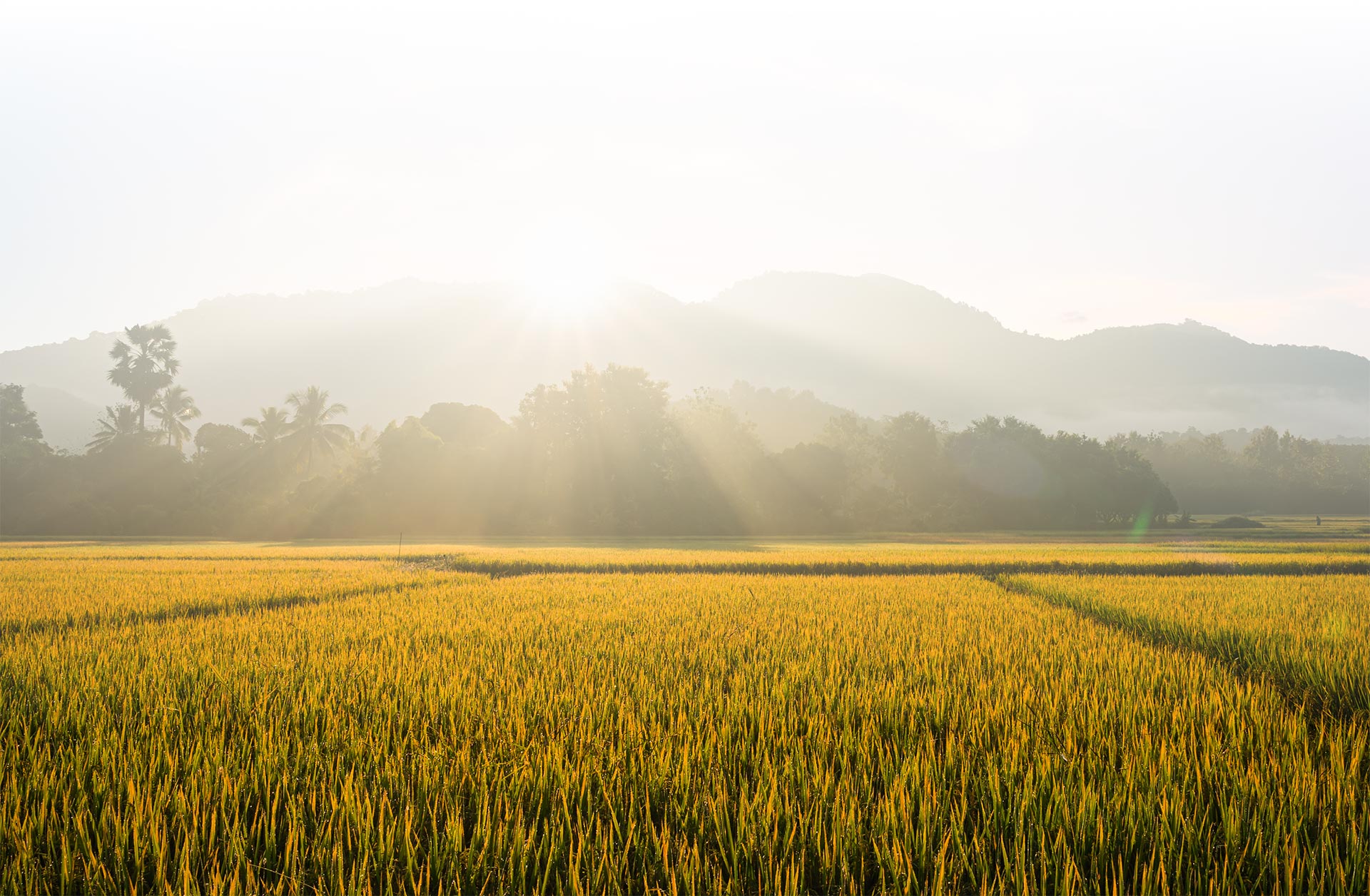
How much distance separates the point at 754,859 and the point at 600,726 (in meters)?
1.37

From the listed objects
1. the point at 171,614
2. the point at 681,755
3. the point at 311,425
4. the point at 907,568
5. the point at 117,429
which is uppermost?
the point at 311,425

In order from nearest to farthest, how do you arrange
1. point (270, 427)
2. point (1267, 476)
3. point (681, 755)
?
1. point (681, 755)
2. point (270, 427)
3. point (1267, 476)

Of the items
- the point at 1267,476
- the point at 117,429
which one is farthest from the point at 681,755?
the point at 1267,476

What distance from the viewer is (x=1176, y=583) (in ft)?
36.4

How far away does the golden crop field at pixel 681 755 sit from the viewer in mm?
2049

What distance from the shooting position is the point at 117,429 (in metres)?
48.6

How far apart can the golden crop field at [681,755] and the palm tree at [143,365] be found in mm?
57272

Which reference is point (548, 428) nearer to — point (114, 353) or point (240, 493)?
point (240, 493)

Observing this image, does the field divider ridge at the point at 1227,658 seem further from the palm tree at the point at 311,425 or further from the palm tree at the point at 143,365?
the palm tree at the point at 143,365

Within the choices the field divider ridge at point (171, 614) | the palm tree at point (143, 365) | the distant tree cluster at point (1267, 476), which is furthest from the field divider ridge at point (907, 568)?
the distant tree cluster at point (1267, 476)

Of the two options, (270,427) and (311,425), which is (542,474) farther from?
(270,427)

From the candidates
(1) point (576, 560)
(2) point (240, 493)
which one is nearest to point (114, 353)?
(2) point (240, 493)

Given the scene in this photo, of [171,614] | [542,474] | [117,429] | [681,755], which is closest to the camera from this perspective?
[681,755]

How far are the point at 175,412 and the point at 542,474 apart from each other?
32.1m
